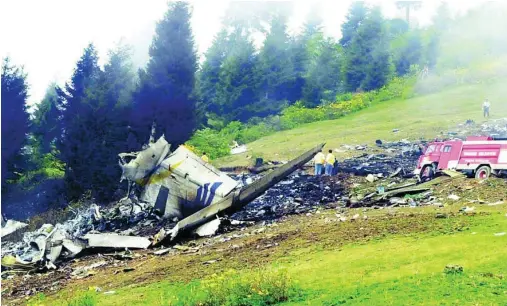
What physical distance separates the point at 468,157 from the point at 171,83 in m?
13.8

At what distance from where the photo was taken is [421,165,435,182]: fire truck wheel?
1975 centimetres

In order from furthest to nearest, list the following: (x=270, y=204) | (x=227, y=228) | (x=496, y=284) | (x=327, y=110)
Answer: (x=327, y=110) → (x=270, y=204) → (x=227, y=228) → (x=496, y=284)

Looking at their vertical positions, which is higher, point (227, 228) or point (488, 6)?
point (488, 6)

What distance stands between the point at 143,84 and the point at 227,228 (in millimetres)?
12734

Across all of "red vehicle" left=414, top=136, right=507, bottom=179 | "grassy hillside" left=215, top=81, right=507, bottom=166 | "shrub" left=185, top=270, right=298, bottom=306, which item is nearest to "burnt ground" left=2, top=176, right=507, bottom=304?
"red vehicle" left=414, top=136, right=507, bottom=179

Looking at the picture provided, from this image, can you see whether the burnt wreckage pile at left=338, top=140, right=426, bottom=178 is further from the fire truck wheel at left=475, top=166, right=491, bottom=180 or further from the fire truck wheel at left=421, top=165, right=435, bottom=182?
the fire truck wheel at left=475, top=166, right=491, bottom=180

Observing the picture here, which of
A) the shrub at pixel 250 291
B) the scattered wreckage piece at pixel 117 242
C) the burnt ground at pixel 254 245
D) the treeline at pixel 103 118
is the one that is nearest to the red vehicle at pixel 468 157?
the burnt ground at pixel 254 245

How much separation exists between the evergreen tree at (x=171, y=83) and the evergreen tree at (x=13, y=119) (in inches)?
221

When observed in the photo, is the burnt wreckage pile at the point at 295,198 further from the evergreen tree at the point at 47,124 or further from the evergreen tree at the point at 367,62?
the evergreen tree at the point at 47,124

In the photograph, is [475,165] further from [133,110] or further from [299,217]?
[133,110]

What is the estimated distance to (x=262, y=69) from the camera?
68.8 feet

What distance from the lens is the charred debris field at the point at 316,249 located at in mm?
8852

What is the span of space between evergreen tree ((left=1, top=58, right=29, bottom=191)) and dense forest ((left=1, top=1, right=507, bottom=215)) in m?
0.06

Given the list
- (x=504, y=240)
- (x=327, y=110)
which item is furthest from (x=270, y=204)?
(x=504, y=240)
